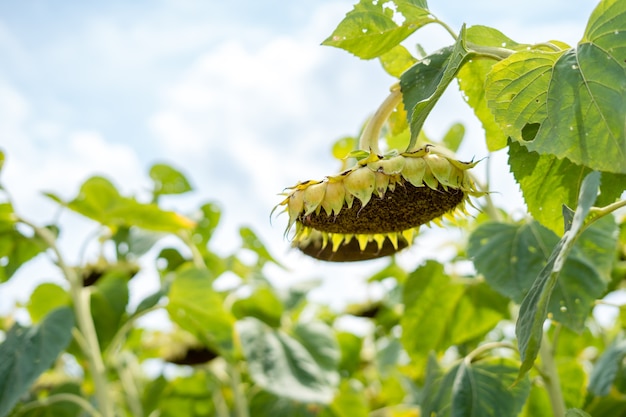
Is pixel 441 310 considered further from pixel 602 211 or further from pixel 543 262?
pixel 602 211

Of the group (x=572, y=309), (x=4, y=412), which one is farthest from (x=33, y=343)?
(x=572, y=309)

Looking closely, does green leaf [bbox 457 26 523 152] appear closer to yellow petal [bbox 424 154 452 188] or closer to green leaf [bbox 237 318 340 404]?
yellow petal [bbox 424 154 452 188]

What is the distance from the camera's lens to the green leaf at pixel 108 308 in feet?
8.96

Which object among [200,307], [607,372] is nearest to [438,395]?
[607,372]

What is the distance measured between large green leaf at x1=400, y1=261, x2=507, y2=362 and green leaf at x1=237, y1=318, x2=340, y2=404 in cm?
54

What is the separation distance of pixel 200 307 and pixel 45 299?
723mm

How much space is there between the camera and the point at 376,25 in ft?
4.15

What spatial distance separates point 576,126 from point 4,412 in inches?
63.6

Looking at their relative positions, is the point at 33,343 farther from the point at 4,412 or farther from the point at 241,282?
the point at 241,282

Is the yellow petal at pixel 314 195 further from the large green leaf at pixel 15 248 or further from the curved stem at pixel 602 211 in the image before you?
the large green leaf at pixel 15 248

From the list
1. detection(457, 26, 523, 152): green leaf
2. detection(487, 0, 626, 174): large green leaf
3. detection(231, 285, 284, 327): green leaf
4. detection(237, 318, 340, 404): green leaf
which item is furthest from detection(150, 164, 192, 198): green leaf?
detection(487, 0, 626, 174): large green leaf

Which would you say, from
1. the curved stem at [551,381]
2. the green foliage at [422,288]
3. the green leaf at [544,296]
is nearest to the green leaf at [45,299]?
the green foliage at [422,288]

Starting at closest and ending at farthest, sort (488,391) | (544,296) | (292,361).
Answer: (544,296), (488,391), (292,361)

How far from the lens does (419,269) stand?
2.07 m
